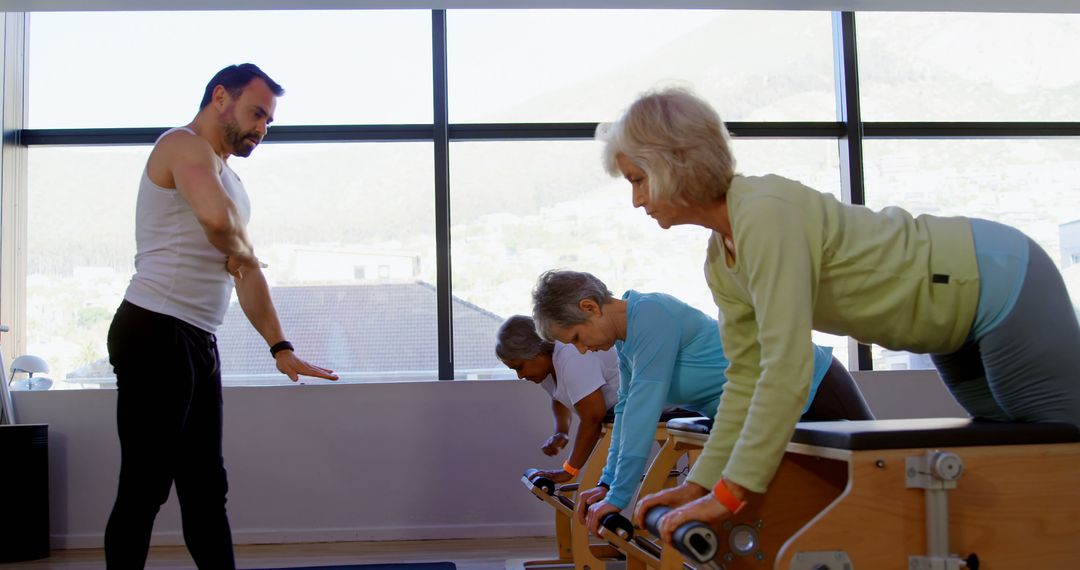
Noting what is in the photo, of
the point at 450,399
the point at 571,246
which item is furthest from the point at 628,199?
the point at 450,399

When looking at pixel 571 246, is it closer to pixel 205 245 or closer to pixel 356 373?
pixel 356 373

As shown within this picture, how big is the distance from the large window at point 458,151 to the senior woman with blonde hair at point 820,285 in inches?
116

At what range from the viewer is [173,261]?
189 cm

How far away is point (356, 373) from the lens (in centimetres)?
425

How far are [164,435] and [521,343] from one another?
1343 millimetres

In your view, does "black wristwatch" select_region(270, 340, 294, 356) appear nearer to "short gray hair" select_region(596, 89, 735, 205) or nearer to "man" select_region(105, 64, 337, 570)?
"man" select_region(105, 64, 337, 570)

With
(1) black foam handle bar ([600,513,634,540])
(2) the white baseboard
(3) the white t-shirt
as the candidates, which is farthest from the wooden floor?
(1) black foam handle bar ([600,513,634,540])

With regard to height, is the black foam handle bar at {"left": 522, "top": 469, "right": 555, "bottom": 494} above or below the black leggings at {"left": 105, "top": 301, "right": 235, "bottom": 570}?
below

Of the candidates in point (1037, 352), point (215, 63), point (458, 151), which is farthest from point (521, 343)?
point (215, 63)

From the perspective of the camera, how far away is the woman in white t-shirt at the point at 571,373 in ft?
9.35

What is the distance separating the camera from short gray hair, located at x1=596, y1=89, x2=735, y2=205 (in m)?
1.33

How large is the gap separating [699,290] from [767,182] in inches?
123

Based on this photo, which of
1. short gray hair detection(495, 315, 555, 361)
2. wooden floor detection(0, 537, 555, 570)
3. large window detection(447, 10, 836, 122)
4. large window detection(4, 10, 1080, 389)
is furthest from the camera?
large window detection(447, 10, 836, 122)

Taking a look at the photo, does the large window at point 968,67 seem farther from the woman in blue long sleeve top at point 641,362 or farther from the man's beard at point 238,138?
the man's beard at point 238,138
